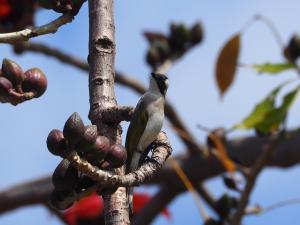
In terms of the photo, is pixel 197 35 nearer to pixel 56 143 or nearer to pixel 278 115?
pixel 278 115

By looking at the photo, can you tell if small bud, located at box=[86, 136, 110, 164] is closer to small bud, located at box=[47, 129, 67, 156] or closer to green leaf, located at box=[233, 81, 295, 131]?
small bud, located at box=[47, 129, 67, 156]

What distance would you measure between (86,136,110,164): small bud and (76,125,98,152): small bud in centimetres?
1

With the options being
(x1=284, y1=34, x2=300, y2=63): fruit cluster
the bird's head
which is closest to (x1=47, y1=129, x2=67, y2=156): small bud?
the bird's head

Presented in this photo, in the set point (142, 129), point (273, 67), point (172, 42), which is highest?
→ point (172, 42)

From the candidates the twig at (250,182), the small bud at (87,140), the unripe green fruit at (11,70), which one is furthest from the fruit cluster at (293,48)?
the small bud at (87,140)

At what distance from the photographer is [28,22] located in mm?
3867

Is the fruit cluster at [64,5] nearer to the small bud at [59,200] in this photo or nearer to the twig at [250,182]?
the small bud at [59,200]

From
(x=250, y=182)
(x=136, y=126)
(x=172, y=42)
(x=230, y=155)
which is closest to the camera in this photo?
(x=136, y=126)

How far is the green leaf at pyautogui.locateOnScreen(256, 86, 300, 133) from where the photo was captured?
232 cm

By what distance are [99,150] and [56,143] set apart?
0.08m

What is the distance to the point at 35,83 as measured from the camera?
5.78ft

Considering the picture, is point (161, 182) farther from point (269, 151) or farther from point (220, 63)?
point (269, 151)

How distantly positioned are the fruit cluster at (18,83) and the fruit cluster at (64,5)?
0.13 m

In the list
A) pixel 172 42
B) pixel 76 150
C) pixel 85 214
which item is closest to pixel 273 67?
pixel 76 150
